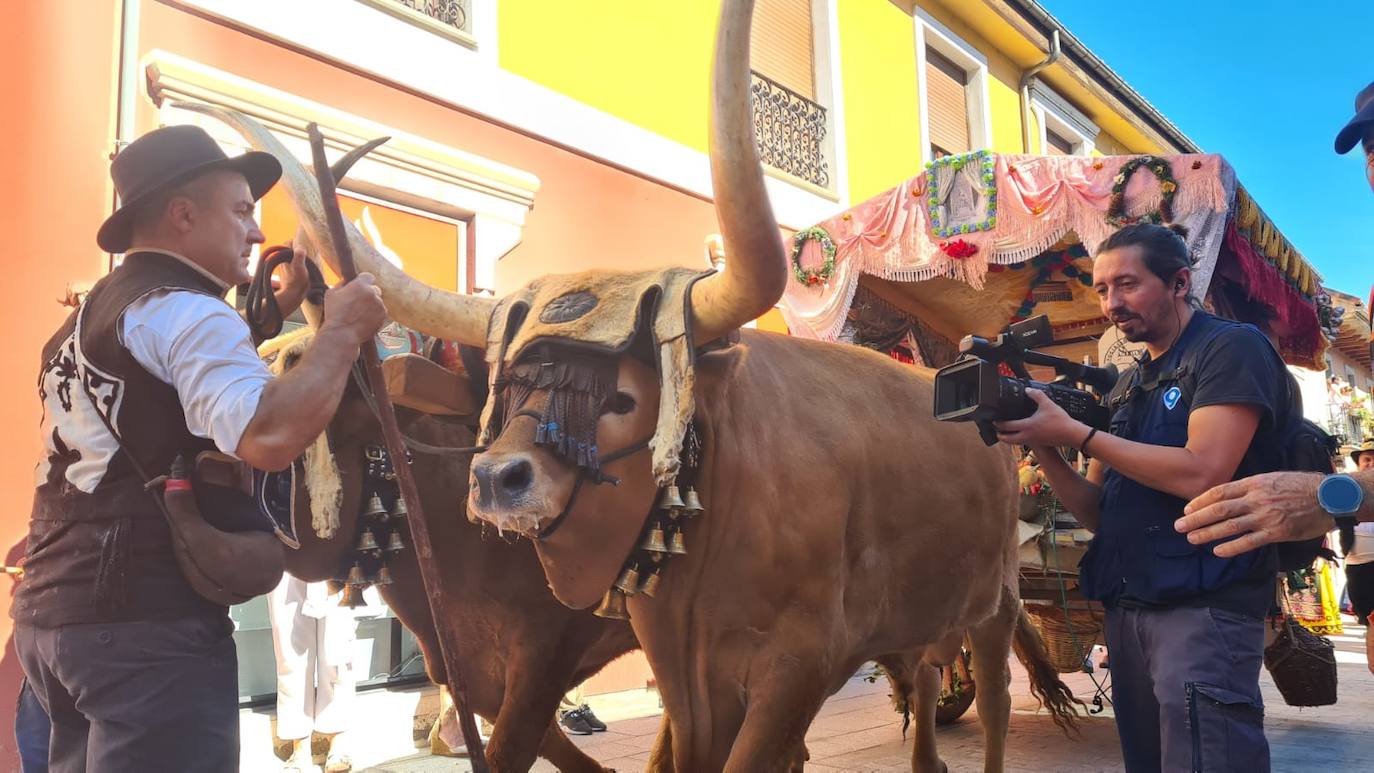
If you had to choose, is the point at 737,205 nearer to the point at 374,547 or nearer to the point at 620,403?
the point at 620,403

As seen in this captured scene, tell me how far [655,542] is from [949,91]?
11.7m

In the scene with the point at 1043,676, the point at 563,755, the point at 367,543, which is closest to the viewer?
the point at 367,543

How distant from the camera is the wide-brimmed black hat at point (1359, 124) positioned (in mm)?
2010

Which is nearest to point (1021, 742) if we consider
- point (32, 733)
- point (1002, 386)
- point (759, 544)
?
point (759, 544)

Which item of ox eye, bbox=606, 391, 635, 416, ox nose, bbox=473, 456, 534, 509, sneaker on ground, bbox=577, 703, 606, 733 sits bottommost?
sneaker on ground, bbox=577, 703, 606, 733

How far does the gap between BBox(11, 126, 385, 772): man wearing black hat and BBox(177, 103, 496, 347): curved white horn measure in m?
0.67

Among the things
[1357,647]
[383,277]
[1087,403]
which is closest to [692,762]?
[1087,403]

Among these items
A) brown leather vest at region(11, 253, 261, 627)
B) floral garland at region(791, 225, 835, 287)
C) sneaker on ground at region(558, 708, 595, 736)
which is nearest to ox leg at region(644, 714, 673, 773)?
brown leather vest at region(11, 253, 261, 627)

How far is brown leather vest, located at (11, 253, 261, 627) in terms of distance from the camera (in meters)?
1.89

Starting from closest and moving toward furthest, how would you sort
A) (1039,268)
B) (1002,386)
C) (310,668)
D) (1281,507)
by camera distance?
(1281,507) → (1002,386) → (310,668) → (1039,268)

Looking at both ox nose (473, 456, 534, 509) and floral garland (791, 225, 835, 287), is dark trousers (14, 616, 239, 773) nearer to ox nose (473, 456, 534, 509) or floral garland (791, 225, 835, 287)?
ox nose (473, 456, 534, 509)

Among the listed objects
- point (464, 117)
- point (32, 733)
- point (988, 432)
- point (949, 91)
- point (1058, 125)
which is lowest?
point (32, 733)

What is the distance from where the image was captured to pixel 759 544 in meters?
2.61

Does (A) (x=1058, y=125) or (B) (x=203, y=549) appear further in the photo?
(A) (x=1058, y=125)
